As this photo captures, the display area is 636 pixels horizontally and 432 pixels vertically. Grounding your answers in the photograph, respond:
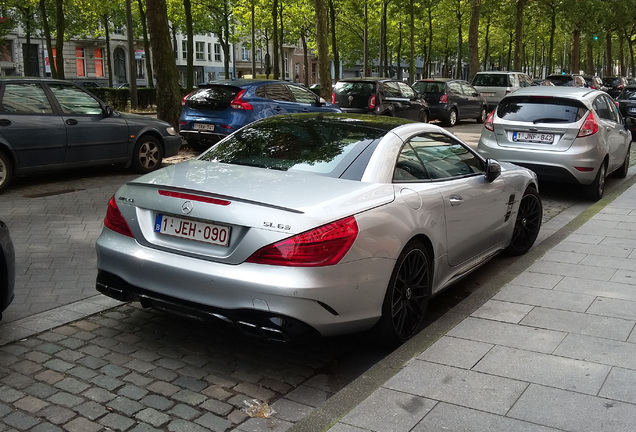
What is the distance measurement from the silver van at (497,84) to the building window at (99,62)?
41657mm

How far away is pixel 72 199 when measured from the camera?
372 inches

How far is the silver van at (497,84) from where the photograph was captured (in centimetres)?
2838

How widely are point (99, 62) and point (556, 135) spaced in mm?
57558

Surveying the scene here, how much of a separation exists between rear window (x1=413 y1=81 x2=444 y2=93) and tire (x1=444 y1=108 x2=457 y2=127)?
0.86 m

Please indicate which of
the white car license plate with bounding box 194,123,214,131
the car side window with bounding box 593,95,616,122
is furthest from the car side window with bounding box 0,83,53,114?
the car side window with bounding box 593,95,616,122

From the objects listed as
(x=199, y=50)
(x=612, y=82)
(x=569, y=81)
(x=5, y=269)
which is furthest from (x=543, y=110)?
(x=199, y=50)

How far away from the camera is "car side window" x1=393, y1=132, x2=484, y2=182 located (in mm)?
4789

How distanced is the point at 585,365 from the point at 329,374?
1.48 m

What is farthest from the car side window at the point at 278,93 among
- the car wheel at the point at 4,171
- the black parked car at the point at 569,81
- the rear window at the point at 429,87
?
the black parked car at the point at 569,81

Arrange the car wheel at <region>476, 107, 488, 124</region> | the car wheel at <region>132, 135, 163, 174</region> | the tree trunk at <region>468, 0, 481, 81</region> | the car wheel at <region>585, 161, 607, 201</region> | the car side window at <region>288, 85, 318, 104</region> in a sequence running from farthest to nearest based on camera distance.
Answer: the tree trunk at <region>468, 0, 481, 81</region>
the car wheel at <region>476, 107, 488, 124</region>
the car side window at <region>288, 85, 318, 104</region>
the car wheel at <region>132, 135, 163, 174</region>
the car wheel at <region>585, 161, 607, 201</region>

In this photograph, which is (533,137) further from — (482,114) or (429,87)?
(482,114)

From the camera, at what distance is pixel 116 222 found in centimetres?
441

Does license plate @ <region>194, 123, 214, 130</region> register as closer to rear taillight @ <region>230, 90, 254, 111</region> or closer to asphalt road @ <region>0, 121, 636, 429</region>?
rear taillight @ <region>230, 90, 254, 111</region>

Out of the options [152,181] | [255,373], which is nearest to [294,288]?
[255,373]
